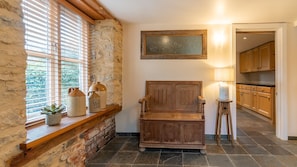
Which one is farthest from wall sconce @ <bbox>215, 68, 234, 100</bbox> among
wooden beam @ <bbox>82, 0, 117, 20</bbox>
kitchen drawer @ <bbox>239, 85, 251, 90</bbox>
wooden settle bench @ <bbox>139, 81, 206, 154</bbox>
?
kitchen drawer @ <bbox>239, 85, 251, 90</bbox>

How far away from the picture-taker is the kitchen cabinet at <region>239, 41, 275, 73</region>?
5316 millimetres

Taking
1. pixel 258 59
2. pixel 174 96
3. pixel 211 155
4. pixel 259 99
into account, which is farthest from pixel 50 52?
pixel 258 59

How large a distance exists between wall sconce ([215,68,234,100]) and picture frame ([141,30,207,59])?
47cm

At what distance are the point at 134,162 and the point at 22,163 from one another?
1.55 metres

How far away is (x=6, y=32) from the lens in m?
1.27

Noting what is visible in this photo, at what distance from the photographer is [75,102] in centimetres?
236

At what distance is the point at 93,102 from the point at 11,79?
4.72 feet

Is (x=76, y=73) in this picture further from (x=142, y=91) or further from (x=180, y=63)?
(x=180, y=63)

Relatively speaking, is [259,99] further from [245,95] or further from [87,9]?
[87,9]

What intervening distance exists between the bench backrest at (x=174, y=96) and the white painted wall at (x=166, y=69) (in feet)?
0.40

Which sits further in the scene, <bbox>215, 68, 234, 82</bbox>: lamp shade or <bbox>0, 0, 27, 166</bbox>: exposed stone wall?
<bbox>215, 68, 234, 82</bbox>: lamp shade

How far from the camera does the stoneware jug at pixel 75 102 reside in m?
2.32

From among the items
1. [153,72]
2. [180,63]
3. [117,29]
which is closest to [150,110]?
[153,72]

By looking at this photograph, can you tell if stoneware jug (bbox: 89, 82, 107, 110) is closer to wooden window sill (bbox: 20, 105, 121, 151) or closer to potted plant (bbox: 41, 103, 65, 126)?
wooden window sill (bbox: 20, 105, 121, 151)
